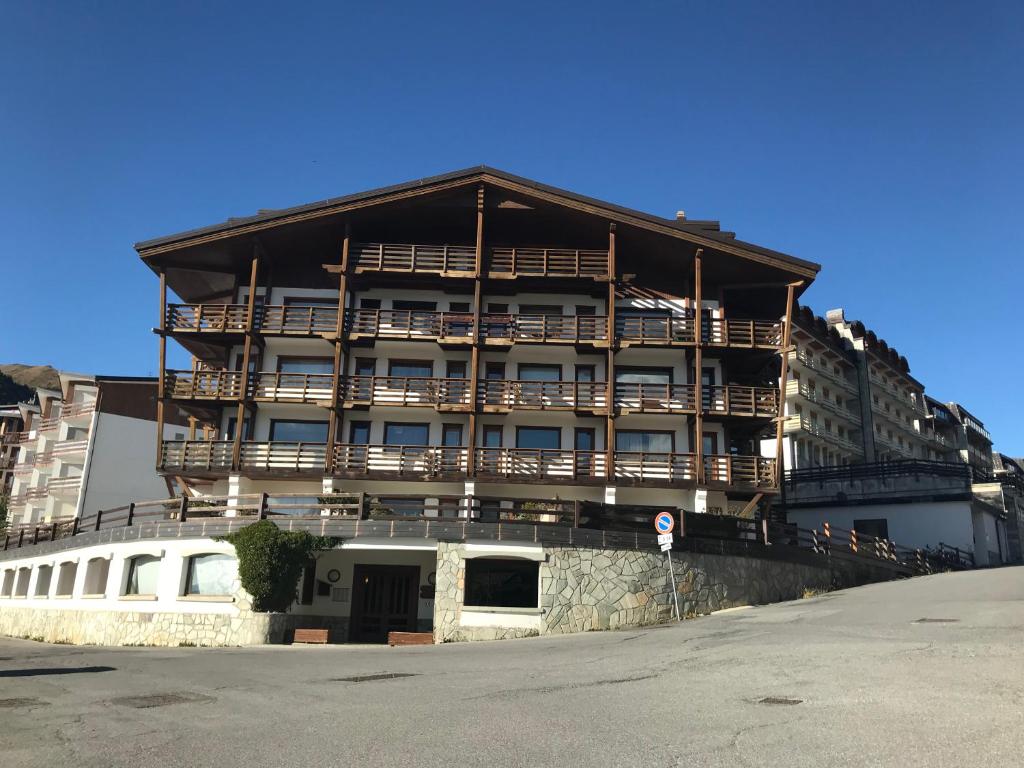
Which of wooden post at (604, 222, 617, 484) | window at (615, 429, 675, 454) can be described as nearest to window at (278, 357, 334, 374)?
wooden post at (604, 222, 617, 484)

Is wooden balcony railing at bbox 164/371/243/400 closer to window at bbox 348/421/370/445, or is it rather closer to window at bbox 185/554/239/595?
window at bbox 348/421/370/445

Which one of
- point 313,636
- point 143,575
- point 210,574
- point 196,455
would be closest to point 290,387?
point 196,455

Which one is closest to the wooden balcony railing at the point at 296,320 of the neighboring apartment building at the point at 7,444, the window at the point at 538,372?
the window at the point at 538,372

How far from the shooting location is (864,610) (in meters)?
20.0

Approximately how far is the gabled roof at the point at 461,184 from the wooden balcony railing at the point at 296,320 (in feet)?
10.5

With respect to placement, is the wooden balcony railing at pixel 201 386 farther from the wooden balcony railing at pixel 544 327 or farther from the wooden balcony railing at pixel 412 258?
the wooden balcony railing at pixel 544 327

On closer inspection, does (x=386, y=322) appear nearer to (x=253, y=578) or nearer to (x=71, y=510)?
(x=253, y=578)

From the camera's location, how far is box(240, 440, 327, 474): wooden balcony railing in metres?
31.5

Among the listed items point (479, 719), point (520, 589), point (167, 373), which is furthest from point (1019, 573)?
point (167, 373)

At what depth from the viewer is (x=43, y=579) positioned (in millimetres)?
34250

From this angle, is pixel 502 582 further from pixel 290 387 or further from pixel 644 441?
pixel 290 387

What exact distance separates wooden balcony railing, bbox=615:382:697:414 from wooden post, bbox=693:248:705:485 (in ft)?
1.44

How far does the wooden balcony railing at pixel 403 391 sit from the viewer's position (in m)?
31.5

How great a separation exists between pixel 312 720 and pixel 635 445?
23905mm
